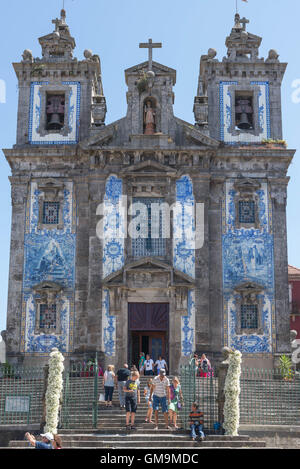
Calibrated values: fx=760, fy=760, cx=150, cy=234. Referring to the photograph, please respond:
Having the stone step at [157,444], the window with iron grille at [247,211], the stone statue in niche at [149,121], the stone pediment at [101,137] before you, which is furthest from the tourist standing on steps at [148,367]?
the stone statue in niche at [149,121]

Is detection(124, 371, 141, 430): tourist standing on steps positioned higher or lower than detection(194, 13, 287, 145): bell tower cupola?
lower

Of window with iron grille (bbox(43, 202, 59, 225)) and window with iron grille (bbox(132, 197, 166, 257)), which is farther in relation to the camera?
window with iron grille (bbox(43, 202, 59, 225))

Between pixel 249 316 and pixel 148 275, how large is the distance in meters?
4.11

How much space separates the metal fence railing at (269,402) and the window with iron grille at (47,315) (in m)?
8.82

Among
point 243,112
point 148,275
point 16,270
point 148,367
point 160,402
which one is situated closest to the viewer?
point 160,402

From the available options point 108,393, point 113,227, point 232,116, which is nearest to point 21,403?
point 108,393

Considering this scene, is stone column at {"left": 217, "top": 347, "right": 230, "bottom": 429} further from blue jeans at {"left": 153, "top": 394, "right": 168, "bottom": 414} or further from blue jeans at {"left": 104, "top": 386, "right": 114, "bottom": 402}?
blue jeans at {"left": 104, "top": 386, "right": 114, "bottom": 402}

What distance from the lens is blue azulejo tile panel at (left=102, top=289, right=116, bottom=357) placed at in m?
27.7

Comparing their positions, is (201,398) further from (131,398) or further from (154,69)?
(154,69)

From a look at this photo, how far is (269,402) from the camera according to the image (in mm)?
21875

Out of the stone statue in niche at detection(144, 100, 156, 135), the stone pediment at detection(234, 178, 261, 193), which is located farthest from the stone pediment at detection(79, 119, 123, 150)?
the stone pediment at detection(234, 178, 261, 193)

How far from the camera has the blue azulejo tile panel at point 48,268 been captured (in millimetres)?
28344

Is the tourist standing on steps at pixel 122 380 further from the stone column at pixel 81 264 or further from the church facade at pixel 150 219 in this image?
the stone column at pixel 81 264

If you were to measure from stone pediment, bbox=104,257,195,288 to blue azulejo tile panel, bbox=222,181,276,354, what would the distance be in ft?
5.79
